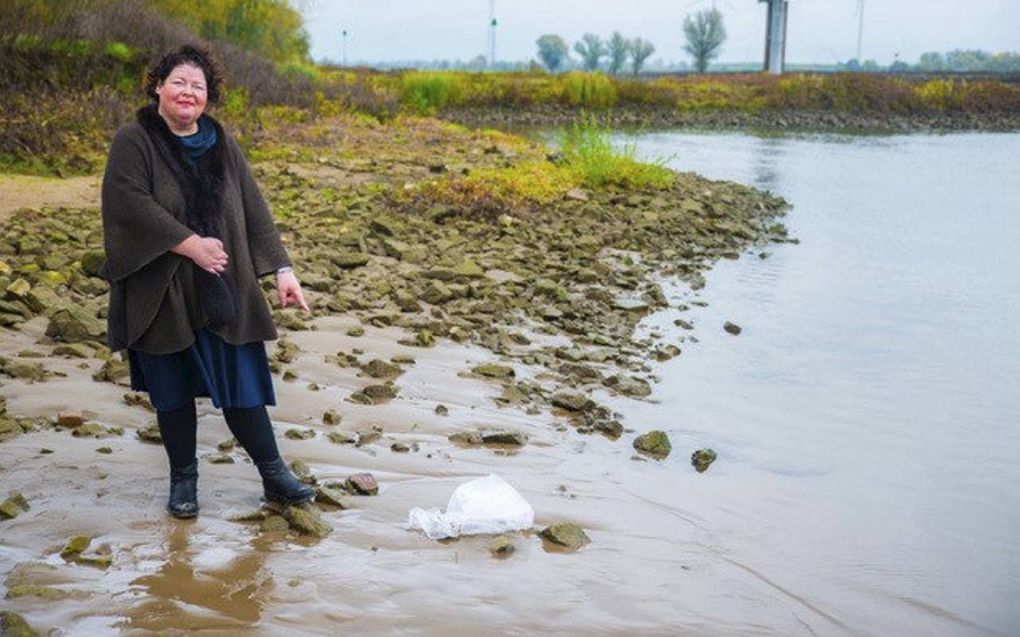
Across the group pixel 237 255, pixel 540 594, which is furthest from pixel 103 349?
pixel 540 594

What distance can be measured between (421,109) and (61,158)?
2050cm

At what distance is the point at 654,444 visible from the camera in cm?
568

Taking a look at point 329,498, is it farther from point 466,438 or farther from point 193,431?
point 466,438

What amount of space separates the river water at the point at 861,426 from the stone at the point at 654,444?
18 cm

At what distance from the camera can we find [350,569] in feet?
12.5

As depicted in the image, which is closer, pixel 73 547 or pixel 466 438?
pixel 73 547

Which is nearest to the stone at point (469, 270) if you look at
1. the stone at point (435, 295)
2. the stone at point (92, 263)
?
the stone at point (435, 295)

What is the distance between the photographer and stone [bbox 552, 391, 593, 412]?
6145 mm

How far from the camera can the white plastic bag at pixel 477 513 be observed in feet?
13.6

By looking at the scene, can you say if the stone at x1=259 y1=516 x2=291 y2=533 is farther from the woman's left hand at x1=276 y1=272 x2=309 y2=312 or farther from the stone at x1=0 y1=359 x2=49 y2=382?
the stone at x1=0 y1=359 x2=49 y2=382

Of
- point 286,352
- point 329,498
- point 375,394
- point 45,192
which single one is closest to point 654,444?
point 375,394

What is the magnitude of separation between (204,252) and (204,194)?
0.22 m

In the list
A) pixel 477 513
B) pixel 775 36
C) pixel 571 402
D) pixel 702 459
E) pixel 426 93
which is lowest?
pixel 702 459

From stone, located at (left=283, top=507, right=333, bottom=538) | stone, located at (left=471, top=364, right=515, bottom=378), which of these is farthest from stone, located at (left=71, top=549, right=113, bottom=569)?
stone, located at (left=471, top=364, right=515, bottom=378)
